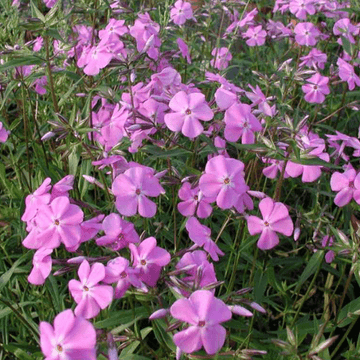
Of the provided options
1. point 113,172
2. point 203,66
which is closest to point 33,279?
point 113,172

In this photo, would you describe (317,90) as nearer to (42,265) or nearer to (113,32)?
(113,32)

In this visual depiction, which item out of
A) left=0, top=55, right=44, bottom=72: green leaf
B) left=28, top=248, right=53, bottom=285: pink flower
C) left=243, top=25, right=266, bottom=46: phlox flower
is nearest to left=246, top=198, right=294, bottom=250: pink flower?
left=28, top=248, right=53, bottom=285: pink flower

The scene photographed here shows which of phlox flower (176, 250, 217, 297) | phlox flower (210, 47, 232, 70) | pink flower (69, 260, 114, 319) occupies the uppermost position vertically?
pink flower (69, 260, 114, 319)

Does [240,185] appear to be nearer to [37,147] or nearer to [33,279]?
[33,279]

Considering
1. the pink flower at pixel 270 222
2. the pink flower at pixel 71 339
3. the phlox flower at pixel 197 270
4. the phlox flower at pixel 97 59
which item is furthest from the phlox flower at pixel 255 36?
the pink flower at pixel 71 339

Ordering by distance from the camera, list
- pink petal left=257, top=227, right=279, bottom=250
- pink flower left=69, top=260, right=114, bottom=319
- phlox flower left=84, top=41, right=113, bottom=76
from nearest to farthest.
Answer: pink flower left=69, top=260, right=114, bottom=319, pink petal left=257, top=227, right=279, bottom=250, phlox flower left=84, top=41, right=113, bottom=76

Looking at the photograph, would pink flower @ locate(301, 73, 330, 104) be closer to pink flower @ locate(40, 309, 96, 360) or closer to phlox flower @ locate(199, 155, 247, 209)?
phlox flower @ locate(199, 155, 247, 209)

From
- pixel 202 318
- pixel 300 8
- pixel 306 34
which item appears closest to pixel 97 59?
pixel 202 318

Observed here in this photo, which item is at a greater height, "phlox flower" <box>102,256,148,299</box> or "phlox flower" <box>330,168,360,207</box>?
"phlox flower" <box>102,256,148,299</box>
